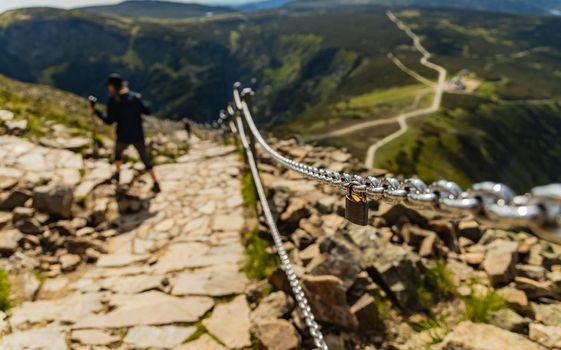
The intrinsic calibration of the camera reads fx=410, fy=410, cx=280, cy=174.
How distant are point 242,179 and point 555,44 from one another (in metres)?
231

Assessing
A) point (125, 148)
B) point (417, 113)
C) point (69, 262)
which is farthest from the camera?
point (417, 113)

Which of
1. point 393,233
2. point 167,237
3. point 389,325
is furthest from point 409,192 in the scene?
point 167,237

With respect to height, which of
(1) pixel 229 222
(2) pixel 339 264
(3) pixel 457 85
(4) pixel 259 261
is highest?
(2) pixel 339 264

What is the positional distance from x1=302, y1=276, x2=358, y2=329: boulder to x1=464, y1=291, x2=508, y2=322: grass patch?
→ 52.9 inches

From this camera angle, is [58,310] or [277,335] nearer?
[277,335]

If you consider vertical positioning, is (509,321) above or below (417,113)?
above

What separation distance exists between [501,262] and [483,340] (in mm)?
1725

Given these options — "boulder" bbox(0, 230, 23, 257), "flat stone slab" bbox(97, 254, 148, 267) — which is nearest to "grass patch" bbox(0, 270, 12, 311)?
"boulder" bbox(0, 230, 23, 257)

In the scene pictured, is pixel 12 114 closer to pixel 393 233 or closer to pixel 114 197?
pixel 114 197

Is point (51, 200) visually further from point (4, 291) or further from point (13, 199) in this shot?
point (4, 291)

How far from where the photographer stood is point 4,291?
5383mm

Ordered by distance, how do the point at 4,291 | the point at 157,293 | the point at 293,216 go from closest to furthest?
the point at 4,291 < the point at 157,293 < the point at 293,216

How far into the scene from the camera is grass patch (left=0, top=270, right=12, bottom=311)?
518 cm

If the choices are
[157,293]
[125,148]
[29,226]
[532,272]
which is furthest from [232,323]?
[125,148]
